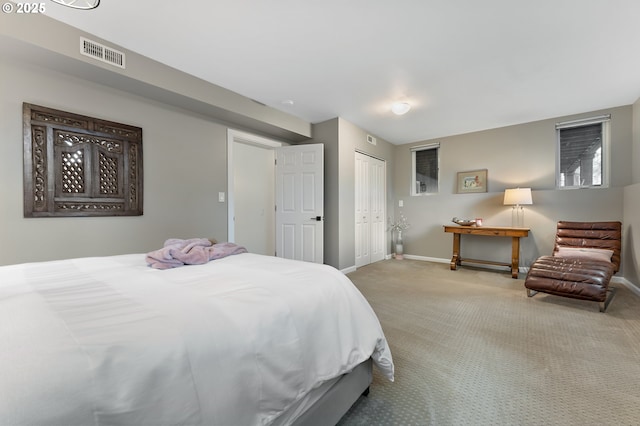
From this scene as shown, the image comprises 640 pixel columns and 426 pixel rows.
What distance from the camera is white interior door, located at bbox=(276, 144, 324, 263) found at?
403 centimetres

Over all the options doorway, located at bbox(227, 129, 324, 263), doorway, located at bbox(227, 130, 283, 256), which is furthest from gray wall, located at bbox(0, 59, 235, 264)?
doorway, located at bbox(227, 130, 283, 256)

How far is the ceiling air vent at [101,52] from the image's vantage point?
2.14 meters

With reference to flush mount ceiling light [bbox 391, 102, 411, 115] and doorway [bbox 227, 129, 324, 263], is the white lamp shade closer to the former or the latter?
flush mount ceiling light [bbox 391, 102, 411, 115]

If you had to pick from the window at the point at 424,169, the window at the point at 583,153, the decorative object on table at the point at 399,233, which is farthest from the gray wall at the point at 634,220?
the decorative object on table at the point at 399,233

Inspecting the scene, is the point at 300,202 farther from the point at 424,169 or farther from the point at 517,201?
the point at 517,201

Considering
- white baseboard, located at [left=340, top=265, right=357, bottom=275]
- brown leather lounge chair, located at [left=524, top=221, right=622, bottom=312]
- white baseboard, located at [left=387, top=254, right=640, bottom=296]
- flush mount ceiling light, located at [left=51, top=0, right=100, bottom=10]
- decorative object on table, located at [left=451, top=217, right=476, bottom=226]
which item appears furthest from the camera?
decorative object on table, located at [left=451, top=217, right=476, bottom=226]

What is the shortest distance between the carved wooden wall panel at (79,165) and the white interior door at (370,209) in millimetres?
3195

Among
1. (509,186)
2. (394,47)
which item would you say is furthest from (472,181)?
(394,47)

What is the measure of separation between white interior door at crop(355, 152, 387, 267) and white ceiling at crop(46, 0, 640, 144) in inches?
58.1

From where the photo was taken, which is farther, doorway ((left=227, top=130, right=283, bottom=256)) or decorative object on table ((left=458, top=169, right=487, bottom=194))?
decorative object on table ((left=458, top=169, right=487, bottom=194))

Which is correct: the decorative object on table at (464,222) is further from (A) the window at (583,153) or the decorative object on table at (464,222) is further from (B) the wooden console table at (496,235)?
(A) the window at (583,153)

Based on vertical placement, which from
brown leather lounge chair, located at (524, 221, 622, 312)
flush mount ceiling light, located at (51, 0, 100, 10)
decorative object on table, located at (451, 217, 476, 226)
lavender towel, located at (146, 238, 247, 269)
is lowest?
brown leather lounge chair, located at (524, 221, 622, 312)

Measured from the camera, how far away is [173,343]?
705 millimetres

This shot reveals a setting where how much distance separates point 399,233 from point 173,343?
530 cm
